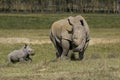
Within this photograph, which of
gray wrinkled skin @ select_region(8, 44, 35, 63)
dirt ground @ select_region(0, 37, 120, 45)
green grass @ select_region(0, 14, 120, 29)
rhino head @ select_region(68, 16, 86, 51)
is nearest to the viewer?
rhino head @ select_region(68, 16, 86, 51)

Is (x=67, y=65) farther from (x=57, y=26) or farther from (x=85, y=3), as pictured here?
(x=85, y=3)

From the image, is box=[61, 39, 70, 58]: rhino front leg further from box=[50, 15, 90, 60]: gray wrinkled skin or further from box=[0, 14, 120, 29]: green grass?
box=[0, 14, 120, 29]: green grass

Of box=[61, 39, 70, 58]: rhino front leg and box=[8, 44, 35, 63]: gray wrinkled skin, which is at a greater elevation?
box=[61, 39, 70, 58]: rhino front leg

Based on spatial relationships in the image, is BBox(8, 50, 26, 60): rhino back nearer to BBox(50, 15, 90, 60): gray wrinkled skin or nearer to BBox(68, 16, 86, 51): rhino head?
BBox(50, 15, 90, 60): gray wrinkled skin

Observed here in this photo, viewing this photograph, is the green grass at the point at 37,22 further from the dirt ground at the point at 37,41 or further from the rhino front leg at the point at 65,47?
the rhino front leg at the point at 65,47

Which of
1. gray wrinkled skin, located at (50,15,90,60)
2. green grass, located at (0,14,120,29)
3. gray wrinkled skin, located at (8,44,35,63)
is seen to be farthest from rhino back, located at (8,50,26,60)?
green grass, located at (0,14,120,29)

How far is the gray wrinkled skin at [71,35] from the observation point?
13.9 m

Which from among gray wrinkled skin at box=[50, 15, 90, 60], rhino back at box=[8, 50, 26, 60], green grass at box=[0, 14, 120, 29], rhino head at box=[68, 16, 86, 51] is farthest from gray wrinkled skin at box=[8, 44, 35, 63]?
green grass at box=[0, 14, 120, 29]

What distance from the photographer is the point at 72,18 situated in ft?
47.8

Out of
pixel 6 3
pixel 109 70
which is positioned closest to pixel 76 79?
pixel 109 70

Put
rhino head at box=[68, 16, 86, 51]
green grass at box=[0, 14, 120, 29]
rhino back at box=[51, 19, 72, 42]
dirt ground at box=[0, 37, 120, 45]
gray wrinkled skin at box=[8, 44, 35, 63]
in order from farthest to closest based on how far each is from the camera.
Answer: green grass at box=[0, 14, 120, 29], dirt ground at box=[0, 37, 120, 45], gray wrinkled skin at box=[8, 44, 35, 63], rhino back at box=[51, 19, 72, 42], rhino head at box=[68, 16, 86, 51]

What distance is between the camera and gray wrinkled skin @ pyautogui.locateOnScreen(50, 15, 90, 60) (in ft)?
45.5

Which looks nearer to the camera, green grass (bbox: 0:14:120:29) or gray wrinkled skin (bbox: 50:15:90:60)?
gray wrinkled skin (bbox: 50:15:90:60)

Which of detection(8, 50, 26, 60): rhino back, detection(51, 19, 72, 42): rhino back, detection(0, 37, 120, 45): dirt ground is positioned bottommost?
detection(0, 37, 120, 45): dirt ground
